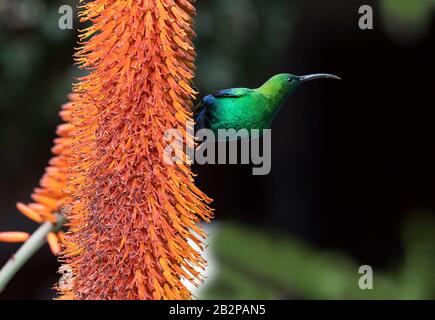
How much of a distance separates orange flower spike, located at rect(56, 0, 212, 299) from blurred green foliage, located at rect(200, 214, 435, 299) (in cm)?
8

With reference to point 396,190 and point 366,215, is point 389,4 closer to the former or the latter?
point 396,190

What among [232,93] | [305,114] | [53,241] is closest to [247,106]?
[232,93]

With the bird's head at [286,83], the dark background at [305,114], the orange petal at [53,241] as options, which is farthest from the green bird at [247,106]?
the dark background at [305,114]

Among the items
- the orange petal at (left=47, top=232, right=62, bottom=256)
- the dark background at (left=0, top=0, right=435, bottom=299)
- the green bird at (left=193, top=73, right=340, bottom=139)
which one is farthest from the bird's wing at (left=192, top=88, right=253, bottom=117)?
A: the dark background at (left=0, top=0, right=435, bottom=299)

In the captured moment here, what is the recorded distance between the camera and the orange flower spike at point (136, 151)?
Result: 0.32m

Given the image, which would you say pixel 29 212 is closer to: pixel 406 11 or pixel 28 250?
pixel 28 250

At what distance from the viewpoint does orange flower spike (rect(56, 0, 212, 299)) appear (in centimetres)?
32

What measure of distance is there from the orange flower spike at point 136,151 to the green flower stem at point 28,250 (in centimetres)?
8

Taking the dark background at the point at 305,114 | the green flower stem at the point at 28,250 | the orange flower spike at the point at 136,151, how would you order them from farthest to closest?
1. the dark background at the point at 305,114
2. the green flower stem at the point at 28,250
3. the orange flower spike at the point at 136,151

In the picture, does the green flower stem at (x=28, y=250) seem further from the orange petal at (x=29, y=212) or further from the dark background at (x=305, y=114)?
the dark background at (x=305, y=114)

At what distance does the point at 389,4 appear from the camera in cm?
41

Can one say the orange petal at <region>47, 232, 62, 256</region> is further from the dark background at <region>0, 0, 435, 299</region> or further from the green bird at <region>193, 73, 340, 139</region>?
the dark background at <region>0, 0, 435, 299</region>

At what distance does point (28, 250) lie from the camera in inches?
17.2
